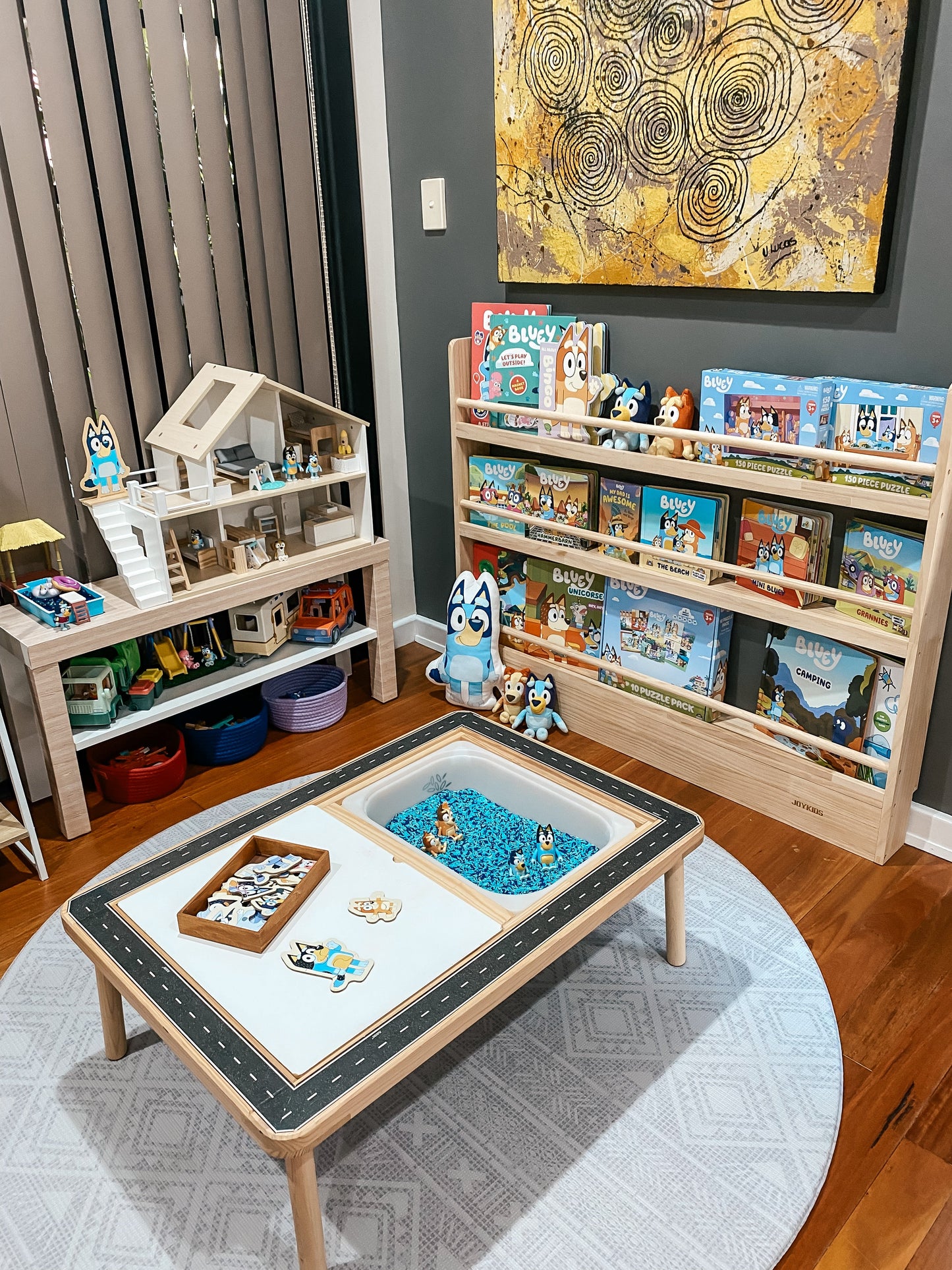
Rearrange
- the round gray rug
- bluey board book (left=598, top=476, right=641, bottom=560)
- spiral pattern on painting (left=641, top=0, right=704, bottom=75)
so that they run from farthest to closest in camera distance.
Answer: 1. bluey board book (left=598, top=476, right=641, bottom=560)
2. spiral pattern on painting (left=641, top=0, right=704, bottom=75)
3. the round gray rug

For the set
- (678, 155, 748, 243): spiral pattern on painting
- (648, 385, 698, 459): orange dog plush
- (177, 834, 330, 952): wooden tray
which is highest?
(678, 155, 748, 243): spiral pattern on painting

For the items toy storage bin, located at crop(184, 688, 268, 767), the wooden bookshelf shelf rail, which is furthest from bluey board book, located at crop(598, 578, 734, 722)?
toy storage bin, located at crop(184, 688, 268, 767)

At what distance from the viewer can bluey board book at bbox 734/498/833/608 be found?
218 centimetres

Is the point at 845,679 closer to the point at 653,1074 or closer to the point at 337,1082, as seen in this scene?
the point at 653,1074

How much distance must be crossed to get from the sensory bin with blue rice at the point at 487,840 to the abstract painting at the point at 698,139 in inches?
51.9

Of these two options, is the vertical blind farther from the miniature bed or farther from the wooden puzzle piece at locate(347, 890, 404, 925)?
the wooden puzzle piece at locate(347, 890, 404, 925)

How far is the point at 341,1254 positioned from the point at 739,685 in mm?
1648

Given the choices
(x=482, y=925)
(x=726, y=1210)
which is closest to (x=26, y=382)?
(x=482, y=925)

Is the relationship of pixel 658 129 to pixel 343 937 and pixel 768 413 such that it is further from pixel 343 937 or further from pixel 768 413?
pixel 343 937

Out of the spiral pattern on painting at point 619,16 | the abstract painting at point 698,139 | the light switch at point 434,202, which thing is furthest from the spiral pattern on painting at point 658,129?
the light switch at point 434,202

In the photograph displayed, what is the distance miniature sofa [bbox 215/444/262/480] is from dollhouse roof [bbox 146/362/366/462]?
52mm

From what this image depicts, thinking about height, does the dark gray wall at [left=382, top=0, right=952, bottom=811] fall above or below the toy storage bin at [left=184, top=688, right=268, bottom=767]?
above

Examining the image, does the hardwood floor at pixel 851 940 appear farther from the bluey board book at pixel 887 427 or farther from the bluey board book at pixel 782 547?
the bluey board book at pixel 887 427

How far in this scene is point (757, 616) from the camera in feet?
7.45
